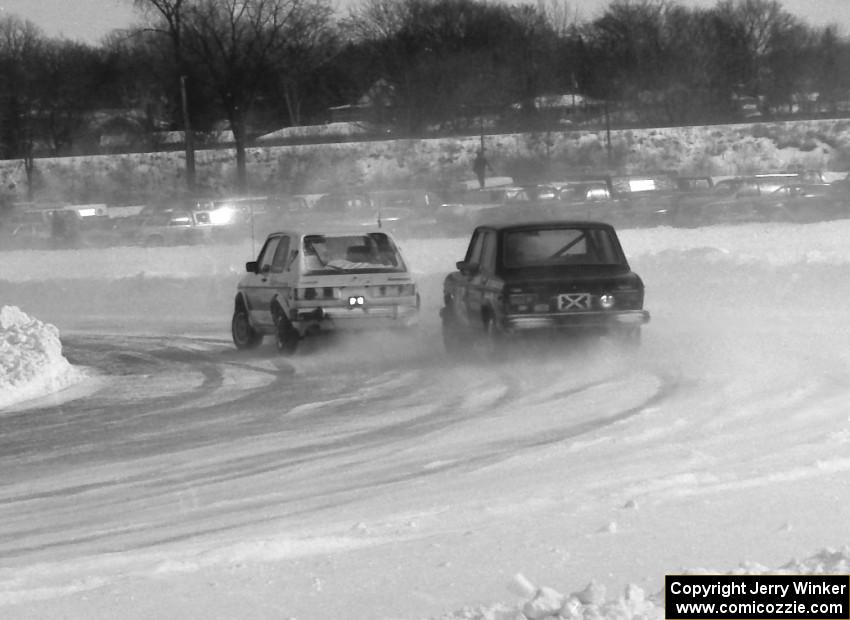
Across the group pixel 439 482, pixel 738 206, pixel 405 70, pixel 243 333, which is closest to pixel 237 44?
pixel 405 70

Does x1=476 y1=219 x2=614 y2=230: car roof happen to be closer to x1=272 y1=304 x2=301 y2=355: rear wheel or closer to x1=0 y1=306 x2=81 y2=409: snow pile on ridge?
x1=272 y1=304 x2=301 y2=355: rear wheel

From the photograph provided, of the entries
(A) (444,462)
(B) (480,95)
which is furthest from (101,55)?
(A) (444,462)

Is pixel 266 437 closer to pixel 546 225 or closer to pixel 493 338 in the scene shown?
pixel 493 338

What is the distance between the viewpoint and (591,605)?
5066 mm

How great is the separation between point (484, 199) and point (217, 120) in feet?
105

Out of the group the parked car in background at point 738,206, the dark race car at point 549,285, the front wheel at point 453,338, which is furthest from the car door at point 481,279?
the parked car in background at point 738,206

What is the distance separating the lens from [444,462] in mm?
9031

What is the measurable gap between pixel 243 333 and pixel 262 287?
3.00 feet

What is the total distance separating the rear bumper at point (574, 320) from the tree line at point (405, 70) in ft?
142

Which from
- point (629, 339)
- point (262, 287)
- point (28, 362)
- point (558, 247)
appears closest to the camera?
point (28, 362)

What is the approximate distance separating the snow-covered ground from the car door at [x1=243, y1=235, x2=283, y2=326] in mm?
764

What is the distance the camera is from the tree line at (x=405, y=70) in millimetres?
63844

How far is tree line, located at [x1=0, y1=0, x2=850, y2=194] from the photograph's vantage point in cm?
6384

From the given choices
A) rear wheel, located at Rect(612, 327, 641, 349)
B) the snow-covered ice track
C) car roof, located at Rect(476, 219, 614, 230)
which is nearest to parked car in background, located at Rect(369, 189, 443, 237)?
the snow-covered ice track
